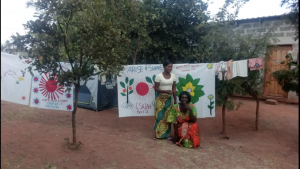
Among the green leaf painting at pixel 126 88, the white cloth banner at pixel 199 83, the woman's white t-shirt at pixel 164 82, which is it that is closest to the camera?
the woman's white t-shirt at pixel 164 82

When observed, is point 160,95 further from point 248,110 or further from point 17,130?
point 248,110

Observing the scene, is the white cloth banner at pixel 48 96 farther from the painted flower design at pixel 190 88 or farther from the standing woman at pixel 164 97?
the painted flower design at pixel 190 88

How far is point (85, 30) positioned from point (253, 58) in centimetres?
319

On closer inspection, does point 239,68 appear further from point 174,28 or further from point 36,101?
point 36,101

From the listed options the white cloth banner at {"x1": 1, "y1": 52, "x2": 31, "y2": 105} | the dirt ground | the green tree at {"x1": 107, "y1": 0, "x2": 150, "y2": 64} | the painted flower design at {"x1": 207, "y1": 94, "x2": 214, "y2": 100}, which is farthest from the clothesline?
the white cloth banner at {"x1": 1, "y1": 52, "x2": 31, "y2": 105}

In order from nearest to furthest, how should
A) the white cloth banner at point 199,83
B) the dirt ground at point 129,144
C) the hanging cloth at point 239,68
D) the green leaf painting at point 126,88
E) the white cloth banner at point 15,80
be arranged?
the dirt ground at point 129,144 → the hanging cloth at point 239,68 → the white cloth banner at point 199,83 → the green leaf painting at point 126,88 → the white cloth banner at point 15,80

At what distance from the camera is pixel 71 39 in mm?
3729

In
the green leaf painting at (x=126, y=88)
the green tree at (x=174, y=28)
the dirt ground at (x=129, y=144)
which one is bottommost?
the dirt ground at (x=129, y=144)

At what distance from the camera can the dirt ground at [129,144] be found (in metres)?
3.85

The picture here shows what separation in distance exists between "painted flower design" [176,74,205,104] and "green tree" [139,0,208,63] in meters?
1.23

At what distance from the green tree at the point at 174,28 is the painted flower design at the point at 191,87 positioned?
4.03ft

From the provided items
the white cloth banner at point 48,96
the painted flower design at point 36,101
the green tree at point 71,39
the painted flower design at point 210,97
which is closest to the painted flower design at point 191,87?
the painted flower design at point 210,97

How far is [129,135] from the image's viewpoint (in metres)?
5.35

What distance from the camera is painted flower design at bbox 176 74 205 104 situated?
522 cm
